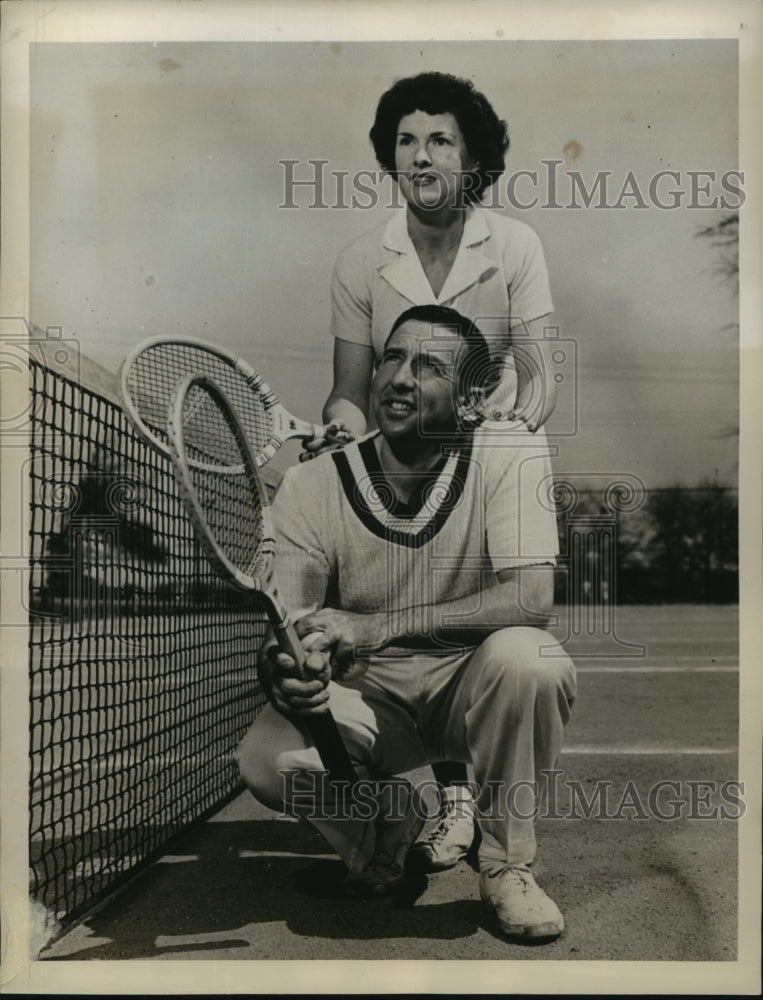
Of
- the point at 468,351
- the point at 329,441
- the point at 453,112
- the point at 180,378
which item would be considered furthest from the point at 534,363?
the point at 180,378

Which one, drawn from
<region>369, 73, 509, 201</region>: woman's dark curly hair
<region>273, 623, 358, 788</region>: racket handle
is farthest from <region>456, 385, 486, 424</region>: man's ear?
<region>273, 623, 358, 788</region>: racket handle

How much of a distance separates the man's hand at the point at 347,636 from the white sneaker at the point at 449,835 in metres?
0.47

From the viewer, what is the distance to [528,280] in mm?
3188

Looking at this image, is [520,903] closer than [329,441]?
Yes

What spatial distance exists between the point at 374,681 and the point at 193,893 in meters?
0.82

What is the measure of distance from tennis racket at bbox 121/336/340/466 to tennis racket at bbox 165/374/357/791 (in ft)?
0.21

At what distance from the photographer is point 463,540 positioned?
10.4 ft

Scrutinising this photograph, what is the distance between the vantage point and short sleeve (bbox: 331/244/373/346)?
3189mm

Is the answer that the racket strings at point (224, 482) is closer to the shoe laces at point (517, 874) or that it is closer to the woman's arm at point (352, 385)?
the woman's arm at point (352, 385)

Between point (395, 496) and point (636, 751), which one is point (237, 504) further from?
point (636, 751)

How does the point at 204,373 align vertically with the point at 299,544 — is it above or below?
above

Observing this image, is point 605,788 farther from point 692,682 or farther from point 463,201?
point 463,201

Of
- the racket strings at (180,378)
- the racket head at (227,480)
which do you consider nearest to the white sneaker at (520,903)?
the racket head at (227,480)

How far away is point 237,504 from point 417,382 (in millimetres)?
636
